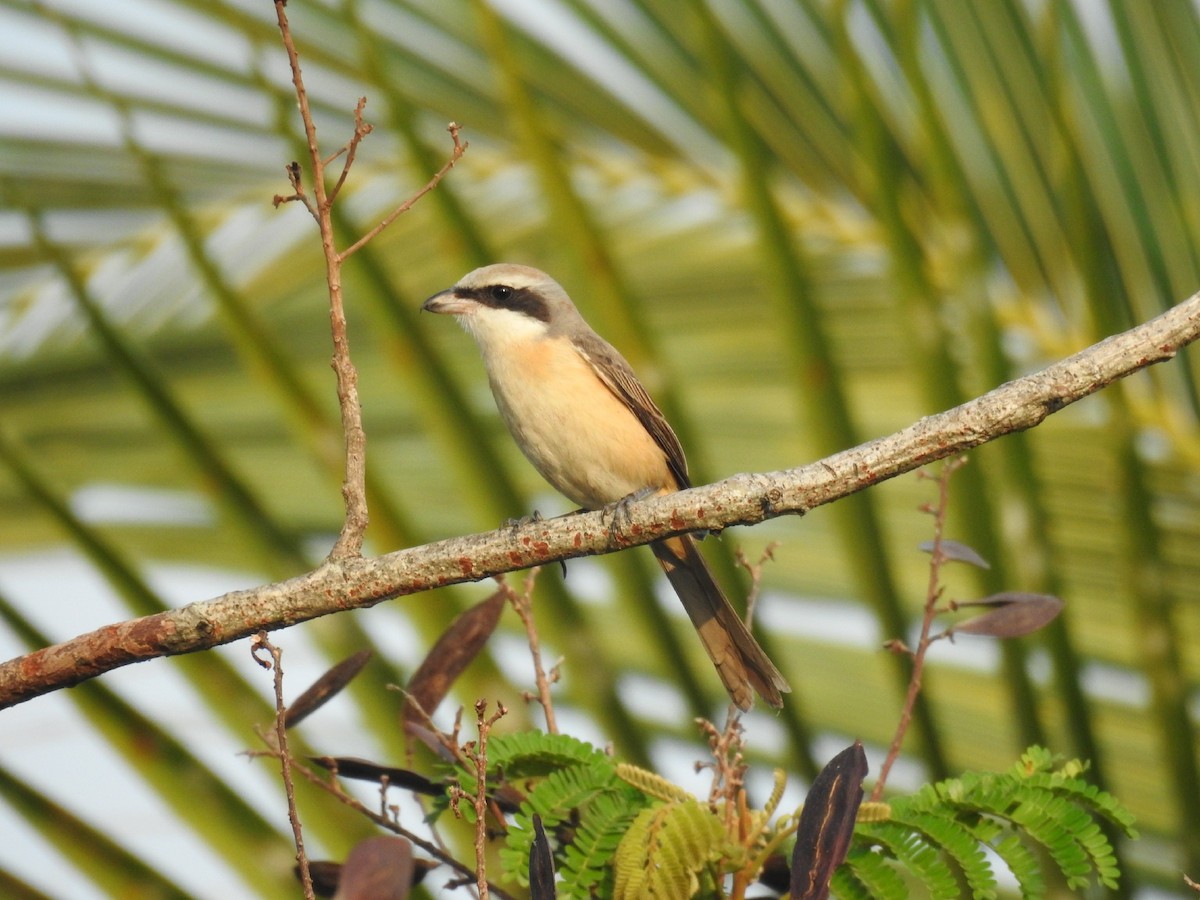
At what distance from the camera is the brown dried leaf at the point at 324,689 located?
2169 millimetres

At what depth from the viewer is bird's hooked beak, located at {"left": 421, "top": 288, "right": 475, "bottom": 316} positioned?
4.14 m

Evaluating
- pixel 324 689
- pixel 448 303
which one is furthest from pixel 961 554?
pixel 448 303

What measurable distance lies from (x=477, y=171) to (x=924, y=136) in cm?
181

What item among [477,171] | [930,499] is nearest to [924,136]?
[930,499]

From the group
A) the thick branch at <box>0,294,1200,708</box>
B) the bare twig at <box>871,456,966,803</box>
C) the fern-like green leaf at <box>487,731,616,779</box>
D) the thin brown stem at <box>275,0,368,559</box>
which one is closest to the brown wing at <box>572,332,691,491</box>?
the bare twig at <box>871,456,966,803</box>

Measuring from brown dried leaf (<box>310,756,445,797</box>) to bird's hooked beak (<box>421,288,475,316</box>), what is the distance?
2.16m

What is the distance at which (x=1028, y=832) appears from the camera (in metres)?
2.06

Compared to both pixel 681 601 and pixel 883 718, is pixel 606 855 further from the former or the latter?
pixel 681 601

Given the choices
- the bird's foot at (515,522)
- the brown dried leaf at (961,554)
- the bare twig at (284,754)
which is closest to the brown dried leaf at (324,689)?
the bare twig at (284,754)

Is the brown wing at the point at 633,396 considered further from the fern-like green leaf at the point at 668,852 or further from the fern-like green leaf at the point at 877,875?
the fern-like green leaf at the point at 668,852

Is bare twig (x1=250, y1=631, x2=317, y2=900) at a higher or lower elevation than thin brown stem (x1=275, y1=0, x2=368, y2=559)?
lower

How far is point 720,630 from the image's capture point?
→ 139 inches

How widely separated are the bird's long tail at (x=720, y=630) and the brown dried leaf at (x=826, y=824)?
32.6 inches

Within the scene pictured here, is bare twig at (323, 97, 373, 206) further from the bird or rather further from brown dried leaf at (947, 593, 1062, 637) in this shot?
the bird
